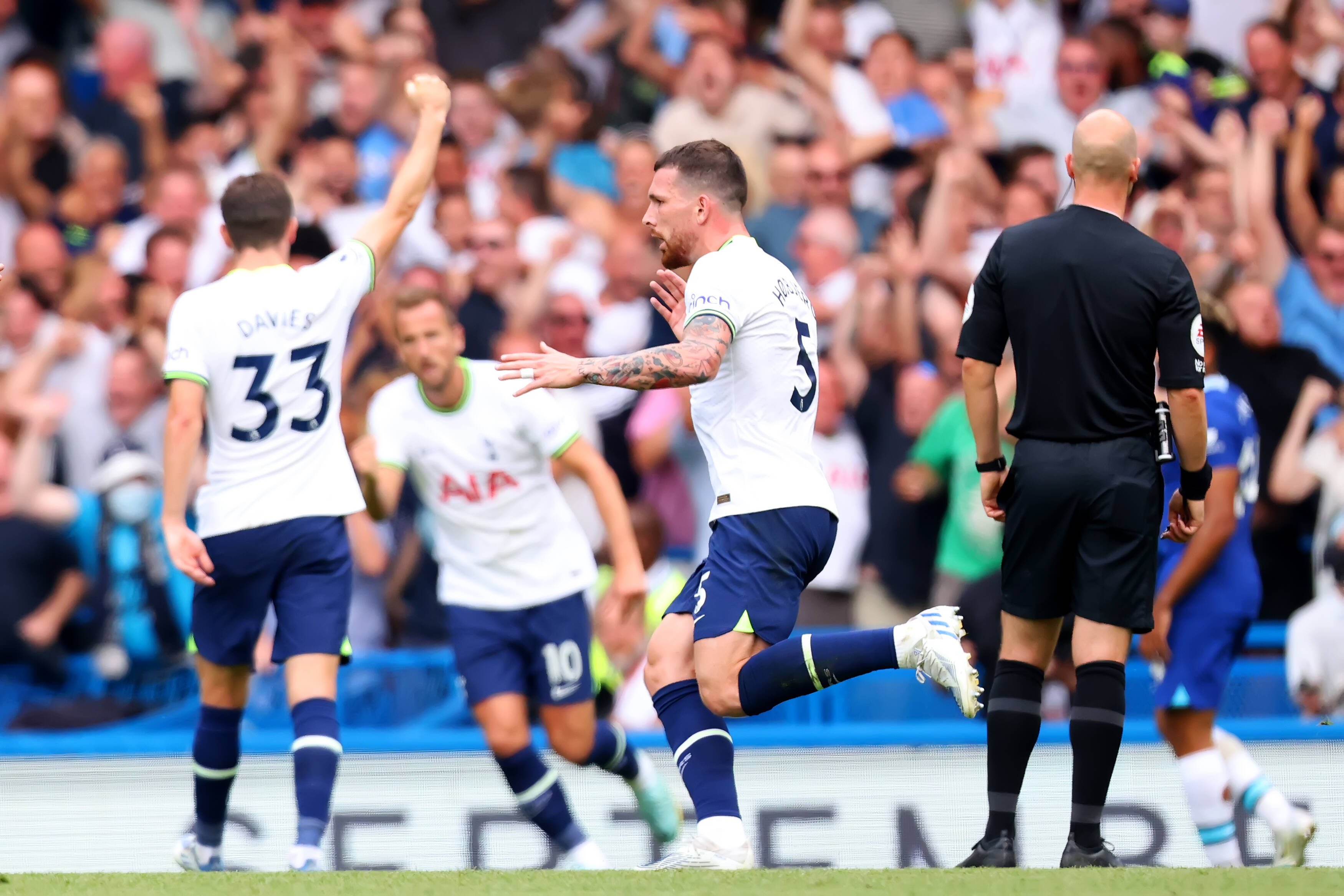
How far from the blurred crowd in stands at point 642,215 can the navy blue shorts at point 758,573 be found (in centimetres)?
247

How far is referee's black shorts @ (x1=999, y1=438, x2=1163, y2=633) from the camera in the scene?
4.91 meters

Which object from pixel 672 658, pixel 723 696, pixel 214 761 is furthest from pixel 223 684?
pixel 723 696

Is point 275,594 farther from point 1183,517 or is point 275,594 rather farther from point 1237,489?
point 1237,489

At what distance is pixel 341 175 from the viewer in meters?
10.2

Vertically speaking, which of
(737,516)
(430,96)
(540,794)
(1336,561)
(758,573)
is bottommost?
(540,794)

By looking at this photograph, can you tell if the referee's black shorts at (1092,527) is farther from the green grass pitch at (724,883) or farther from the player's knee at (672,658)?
the player's knee at (672,658)

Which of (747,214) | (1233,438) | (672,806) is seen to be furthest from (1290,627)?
(747,214)

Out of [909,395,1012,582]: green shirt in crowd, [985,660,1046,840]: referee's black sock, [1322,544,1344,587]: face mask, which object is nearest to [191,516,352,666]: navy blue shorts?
[985,660,1046,840]: referee's black sock

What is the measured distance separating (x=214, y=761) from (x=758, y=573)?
2334 mm

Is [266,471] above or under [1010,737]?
above

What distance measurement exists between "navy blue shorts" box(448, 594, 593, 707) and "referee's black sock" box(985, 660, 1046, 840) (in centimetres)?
216

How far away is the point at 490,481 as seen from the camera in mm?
6738

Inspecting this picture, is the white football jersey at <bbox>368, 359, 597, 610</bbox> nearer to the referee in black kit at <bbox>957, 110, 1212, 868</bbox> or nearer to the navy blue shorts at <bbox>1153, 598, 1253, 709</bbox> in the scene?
the referee in black kit at <bbox>957, 110, 1212, 868</bbox>

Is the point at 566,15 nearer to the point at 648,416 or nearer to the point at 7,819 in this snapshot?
the point at 648,416
